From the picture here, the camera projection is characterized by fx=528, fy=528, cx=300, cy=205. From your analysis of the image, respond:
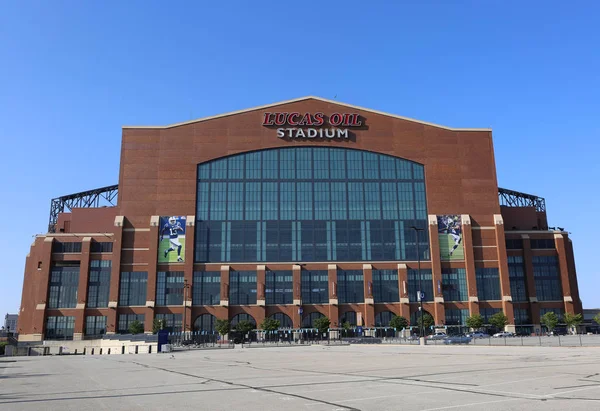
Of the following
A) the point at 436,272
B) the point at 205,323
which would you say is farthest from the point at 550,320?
the point at 205,323

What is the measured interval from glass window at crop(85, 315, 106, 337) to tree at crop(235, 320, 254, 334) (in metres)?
23.7

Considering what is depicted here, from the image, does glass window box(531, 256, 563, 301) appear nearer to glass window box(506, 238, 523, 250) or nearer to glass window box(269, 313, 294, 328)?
glass window box(506, 238, 523, 250)

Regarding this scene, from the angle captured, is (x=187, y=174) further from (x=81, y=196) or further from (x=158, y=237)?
(x=81, y=196)

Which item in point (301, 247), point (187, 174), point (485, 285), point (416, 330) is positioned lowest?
point (416, 330)

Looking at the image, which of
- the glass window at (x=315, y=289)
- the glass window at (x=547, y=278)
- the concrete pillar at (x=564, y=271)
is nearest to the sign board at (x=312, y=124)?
the glass window at (x=315, y=289)

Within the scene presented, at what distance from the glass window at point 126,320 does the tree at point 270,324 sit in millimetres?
21271

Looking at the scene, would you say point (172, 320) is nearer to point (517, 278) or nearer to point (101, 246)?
point (101, 246)

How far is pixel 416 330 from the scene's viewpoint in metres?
93.9

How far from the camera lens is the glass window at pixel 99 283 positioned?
94.2m

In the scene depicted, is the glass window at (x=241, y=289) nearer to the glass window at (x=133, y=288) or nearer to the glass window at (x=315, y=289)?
the glass window at (x=315, y=289)

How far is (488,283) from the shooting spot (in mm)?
97500

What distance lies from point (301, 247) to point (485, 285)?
114ft

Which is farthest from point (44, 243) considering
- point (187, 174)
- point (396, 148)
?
point (396, 148)

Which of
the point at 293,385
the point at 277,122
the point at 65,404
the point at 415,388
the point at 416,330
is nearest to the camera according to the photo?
the point at 65,404
